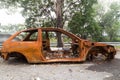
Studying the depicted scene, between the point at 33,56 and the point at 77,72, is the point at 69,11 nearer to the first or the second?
the point at 33,56

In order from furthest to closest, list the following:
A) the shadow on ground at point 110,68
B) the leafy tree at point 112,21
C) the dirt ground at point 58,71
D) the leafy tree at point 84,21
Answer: the leafy tree at point 112,21
the leafy tree at point 84,21
the shadow on ground at point 110,68
the dirt ground at point 58,71

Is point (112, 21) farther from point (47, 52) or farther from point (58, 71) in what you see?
point (58, 71)

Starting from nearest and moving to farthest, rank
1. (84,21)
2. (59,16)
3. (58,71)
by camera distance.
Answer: (58,71) < (59,16) < (84,21)

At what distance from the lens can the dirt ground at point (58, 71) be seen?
6023 millimetres

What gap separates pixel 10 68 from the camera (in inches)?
291

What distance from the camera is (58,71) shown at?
6.86 m

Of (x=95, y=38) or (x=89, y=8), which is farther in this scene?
(x=95, y=38)

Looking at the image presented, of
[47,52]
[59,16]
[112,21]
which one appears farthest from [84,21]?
[112,21]

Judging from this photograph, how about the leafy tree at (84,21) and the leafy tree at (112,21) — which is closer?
the leafy tree at (84,21)

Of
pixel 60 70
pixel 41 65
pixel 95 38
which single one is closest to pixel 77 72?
pixel 60 70

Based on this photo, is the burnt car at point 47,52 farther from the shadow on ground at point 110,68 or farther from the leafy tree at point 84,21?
the leafy tree at point 84,21

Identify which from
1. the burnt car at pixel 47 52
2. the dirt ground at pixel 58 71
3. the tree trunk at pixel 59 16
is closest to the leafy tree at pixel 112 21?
the tree trunk at pixel 59 16

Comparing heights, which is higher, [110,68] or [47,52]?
[47,52]

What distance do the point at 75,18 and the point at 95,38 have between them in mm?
2739
